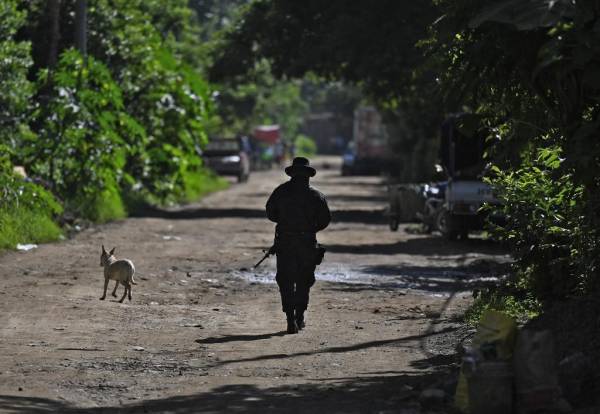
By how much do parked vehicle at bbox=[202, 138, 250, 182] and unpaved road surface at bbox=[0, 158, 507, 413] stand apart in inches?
1485

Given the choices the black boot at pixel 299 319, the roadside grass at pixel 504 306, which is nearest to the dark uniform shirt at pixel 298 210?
the black boot at pixel 299 319

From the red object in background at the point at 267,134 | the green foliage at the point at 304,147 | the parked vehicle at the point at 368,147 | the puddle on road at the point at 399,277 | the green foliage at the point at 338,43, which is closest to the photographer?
the puddle on road at the point at 399,277

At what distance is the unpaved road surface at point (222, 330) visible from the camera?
10375 millimetres

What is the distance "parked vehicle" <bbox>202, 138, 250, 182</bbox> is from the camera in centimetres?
6425

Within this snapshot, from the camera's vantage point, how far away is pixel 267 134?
105m

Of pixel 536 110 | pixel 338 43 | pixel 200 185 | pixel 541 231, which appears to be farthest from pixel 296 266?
pixel 200 185

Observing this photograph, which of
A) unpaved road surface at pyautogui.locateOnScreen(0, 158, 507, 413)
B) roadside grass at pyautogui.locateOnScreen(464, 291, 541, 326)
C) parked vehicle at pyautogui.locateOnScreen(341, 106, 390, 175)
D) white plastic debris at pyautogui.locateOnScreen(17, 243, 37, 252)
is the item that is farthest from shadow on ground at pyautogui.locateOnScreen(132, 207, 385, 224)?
parked vehicle at pyautogui.locateOnScreen(341, 106, 390, 175)

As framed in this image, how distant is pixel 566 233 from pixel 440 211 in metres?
14.9

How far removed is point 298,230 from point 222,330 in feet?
4.26

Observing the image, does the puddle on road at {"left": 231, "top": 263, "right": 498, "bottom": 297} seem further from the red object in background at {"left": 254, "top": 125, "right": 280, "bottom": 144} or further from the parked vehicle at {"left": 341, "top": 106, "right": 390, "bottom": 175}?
the red object in background at {"left": 254, "top": 125, "right": 280, "bottom": 144}

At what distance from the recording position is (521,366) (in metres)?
9.51

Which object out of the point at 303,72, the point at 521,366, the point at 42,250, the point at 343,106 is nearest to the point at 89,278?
the point at 42,250

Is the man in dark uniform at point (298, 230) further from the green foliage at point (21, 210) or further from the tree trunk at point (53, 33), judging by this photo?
the tree trunk at point (53, 33)

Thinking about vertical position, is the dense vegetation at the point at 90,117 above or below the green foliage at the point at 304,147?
above
